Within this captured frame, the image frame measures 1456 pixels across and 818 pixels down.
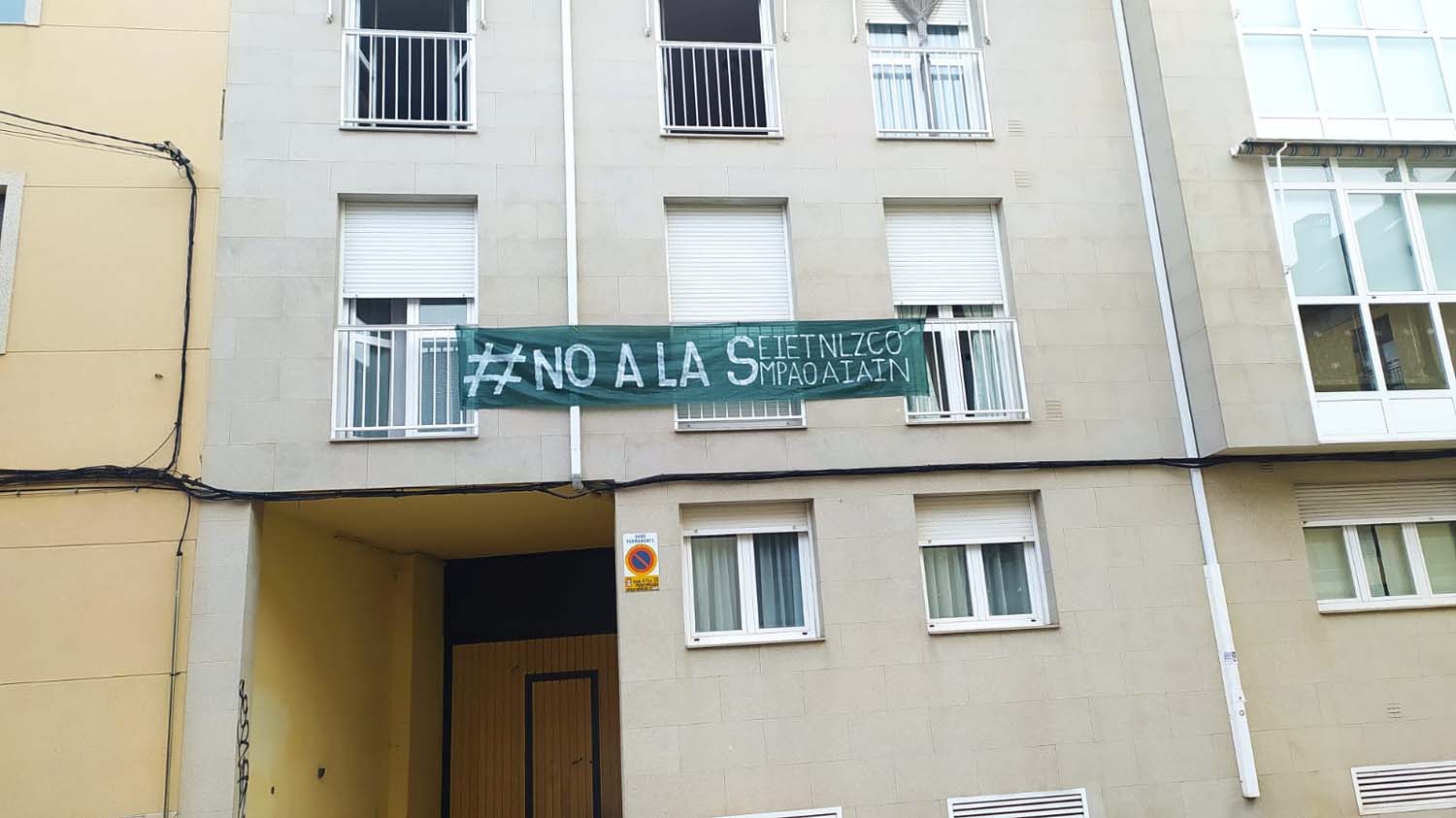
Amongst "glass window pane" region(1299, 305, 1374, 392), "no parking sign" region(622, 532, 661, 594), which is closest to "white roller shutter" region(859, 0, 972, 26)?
"glass window pane" region(1299, 305, 1374, 392)

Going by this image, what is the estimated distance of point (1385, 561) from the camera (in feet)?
25.9

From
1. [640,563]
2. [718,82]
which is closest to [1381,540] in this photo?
[640,563]

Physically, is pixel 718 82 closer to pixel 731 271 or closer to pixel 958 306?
pixel 731 271

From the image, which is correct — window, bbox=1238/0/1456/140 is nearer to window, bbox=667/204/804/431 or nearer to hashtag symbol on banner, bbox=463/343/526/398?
window, bbox=667/204/804/431

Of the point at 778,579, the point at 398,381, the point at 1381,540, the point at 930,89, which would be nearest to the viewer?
the point at 398,381

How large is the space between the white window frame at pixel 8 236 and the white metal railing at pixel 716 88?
15.7 ft

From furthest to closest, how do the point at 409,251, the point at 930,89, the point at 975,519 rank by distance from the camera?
the point at 930,89, the point at 975,519, the point at 409,251

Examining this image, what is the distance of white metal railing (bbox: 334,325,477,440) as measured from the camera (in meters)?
7.21

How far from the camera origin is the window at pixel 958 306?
25.9 ft

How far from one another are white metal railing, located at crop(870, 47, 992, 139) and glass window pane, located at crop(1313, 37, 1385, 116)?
2829 mm

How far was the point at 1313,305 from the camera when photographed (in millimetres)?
7844

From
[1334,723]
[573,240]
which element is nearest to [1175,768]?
[1334,723]

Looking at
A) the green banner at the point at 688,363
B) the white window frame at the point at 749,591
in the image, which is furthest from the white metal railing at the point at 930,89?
the white window frame at the point at 749,591

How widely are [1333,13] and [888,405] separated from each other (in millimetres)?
5280
